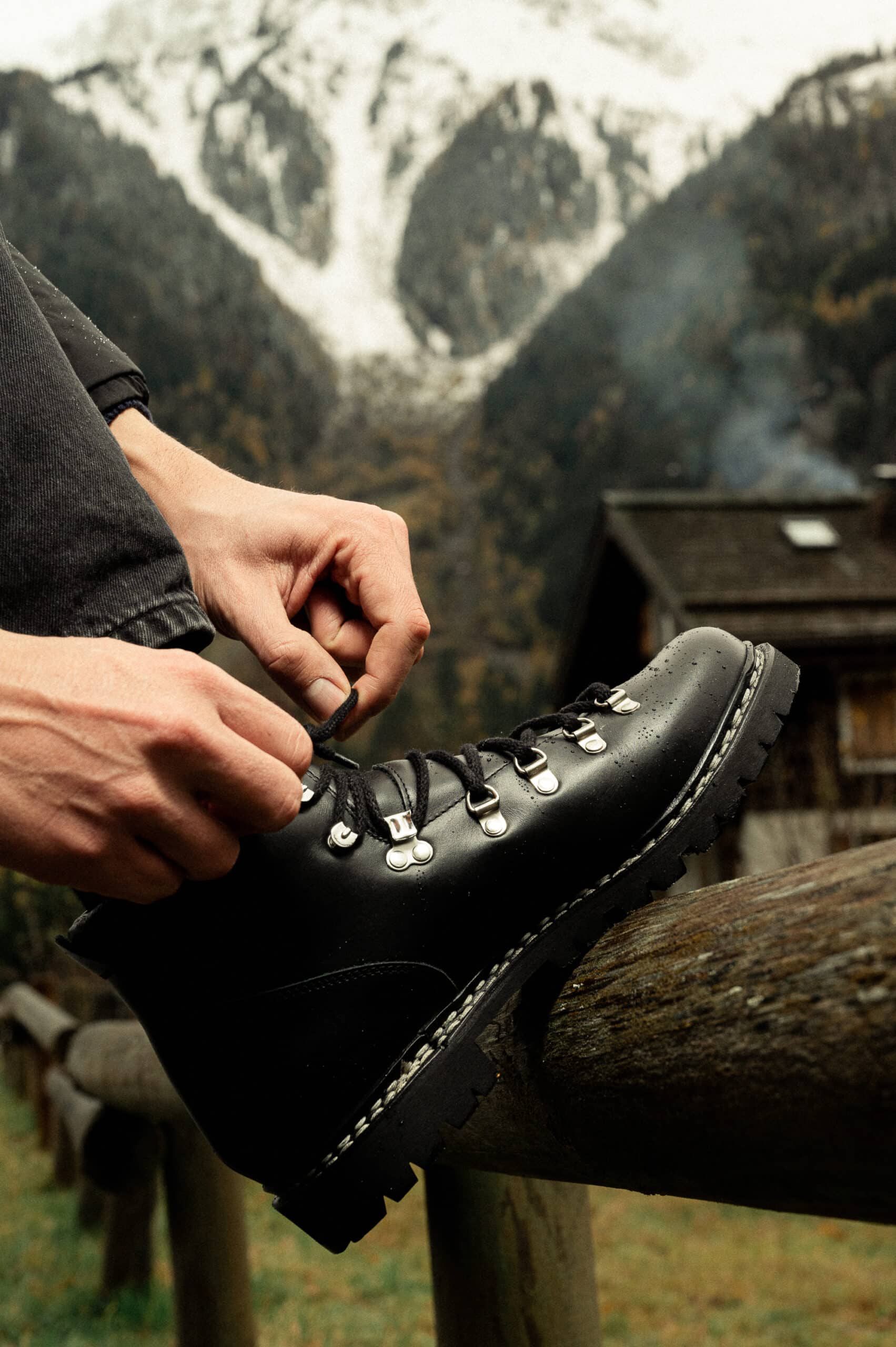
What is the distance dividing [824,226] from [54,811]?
6288 centimetres

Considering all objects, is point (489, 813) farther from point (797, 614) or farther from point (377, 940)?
point (797, 614)

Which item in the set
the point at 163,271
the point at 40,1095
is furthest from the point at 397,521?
the point at 163,271

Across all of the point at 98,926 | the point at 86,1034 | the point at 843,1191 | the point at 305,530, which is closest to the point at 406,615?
the point at 305,530

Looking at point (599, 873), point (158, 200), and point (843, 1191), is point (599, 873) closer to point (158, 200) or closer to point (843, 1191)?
point (843, 1191)

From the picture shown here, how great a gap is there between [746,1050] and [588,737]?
1.73ft

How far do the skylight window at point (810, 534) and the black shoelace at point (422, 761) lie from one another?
14.8 m

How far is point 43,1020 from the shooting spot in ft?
14.8

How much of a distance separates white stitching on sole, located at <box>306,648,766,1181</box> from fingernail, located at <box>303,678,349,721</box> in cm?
40

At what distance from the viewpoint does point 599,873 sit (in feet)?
3.43

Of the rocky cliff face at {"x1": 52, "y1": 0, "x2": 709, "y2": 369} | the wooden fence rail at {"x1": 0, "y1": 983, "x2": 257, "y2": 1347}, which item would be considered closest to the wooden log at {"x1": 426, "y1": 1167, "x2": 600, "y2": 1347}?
the wooden fence rail at {"x1": 0, "y1": 983, "x2": 257, "y2": 1347}

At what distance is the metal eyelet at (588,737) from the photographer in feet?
3.63

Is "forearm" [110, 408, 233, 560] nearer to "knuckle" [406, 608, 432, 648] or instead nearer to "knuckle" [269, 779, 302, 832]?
"knuckle" [406, 608, 432, 648]

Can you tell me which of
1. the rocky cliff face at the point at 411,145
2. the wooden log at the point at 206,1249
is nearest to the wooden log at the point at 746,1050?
the wooden log at the point at 206,1249

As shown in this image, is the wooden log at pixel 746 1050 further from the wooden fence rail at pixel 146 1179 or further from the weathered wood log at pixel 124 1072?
the wooden fence rail at pixel 146 1179
